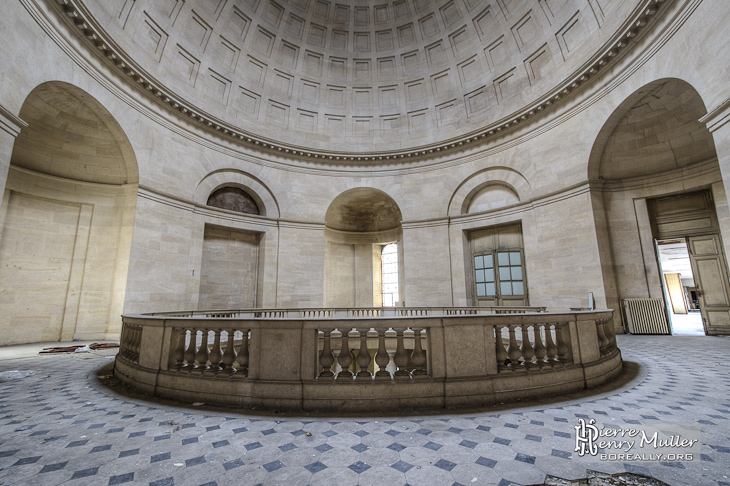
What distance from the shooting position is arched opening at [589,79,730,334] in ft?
34.3

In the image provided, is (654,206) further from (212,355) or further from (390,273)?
(212,355)

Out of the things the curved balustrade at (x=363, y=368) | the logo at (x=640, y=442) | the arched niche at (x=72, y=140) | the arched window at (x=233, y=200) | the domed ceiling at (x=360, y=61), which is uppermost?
the domed ceiling at (x=360, y=61)

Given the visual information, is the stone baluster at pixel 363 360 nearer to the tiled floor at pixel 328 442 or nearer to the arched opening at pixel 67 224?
the tiled floor at pixel 328 442

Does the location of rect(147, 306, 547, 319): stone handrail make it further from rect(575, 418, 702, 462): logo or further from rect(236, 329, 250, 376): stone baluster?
rect(236, 329, 250, 376): stone baluster

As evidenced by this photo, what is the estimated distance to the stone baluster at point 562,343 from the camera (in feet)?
16.0

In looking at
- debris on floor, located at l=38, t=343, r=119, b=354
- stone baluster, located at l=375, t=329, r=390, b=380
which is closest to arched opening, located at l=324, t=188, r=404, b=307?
debris on floor, located at l=38, t=343, r=119, b=354

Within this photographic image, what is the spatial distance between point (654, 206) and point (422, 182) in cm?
904

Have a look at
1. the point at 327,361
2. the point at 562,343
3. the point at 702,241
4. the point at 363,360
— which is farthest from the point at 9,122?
the point at 702,241

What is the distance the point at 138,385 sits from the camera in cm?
501

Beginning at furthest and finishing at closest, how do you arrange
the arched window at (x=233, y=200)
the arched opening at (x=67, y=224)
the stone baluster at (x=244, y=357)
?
the arched window at (x=233, y=200) < the arched opening at (x=67, y=224) < the stone baluster at (x=244, y=357)

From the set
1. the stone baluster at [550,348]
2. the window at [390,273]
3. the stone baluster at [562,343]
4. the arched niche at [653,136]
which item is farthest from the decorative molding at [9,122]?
the arched niche at [653,136]

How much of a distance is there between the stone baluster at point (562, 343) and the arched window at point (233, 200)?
1317 cm

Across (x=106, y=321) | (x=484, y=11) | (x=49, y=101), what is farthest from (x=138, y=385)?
(x=484, y=11)

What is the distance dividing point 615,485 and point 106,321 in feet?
46.4
